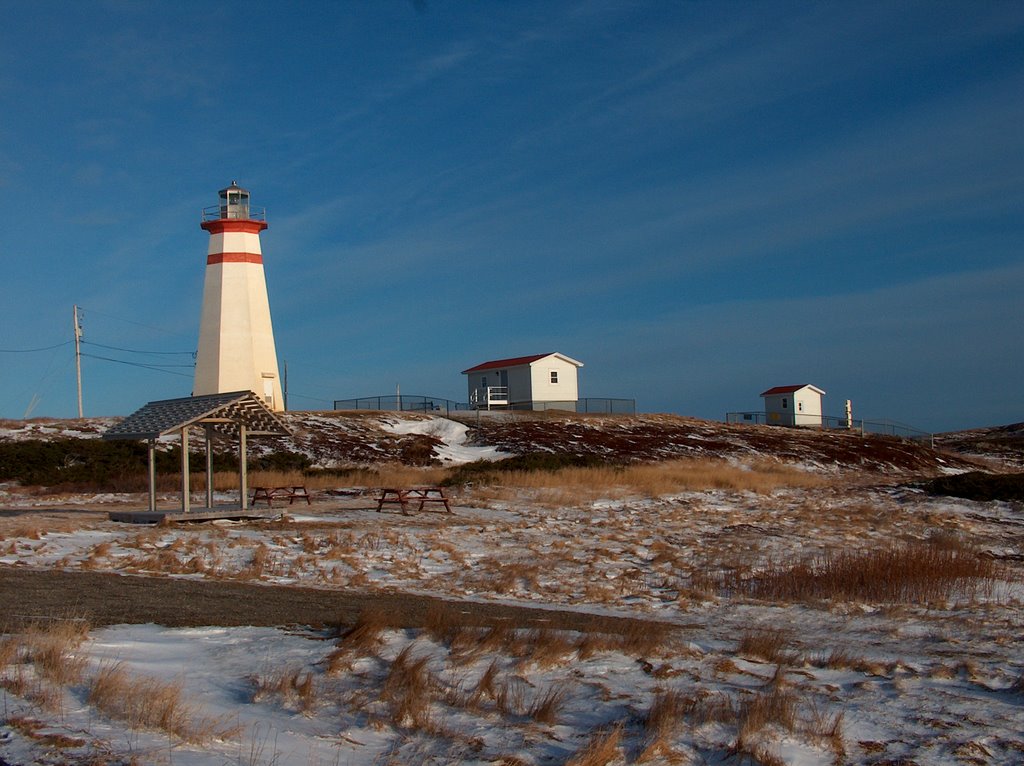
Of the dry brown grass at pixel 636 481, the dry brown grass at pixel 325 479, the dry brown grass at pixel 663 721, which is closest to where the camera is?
the dry brown grass at pixel 663 721

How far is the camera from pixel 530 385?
6072 cm

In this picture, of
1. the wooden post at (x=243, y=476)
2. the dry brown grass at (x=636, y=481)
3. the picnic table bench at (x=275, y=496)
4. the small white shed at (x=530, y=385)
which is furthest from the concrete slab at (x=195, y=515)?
the small white shed at (x=530, y=385)

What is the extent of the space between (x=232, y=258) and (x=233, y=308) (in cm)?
226

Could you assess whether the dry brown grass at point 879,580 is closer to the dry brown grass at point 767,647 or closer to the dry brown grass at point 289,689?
the dry brown grass at point 767,647

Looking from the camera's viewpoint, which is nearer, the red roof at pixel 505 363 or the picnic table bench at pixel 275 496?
the picnic table bench at pixel 275 496

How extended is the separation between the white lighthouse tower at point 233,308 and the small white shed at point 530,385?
2024cm

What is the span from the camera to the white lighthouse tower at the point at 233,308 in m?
43.4

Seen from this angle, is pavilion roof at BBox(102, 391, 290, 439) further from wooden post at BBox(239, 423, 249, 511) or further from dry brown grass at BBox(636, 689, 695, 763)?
dry brown grass at BBox(636, 689, 695, 763)

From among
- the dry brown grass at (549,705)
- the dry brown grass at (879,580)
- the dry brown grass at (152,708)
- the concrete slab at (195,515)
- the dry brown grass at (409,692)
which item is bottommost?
the dry brown grass at (879,580)

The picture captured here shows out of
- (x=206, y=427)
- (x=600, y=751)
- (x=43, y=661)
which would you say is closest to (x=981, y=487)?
(x=206, y=427)

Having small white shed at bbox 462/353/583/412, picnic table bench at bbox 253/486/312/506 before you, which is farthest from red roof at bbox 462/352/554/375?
picnic table bench at bbox 253/486/312/506

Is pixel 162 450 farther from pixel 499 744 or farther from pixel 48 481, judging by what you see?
pixel 499 744

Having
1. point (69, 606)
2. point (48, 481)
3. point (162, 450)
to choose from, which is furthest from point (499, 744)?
point (162, 450)

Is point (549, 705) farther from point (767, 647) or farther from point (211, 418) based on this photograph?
point (211, 418)
